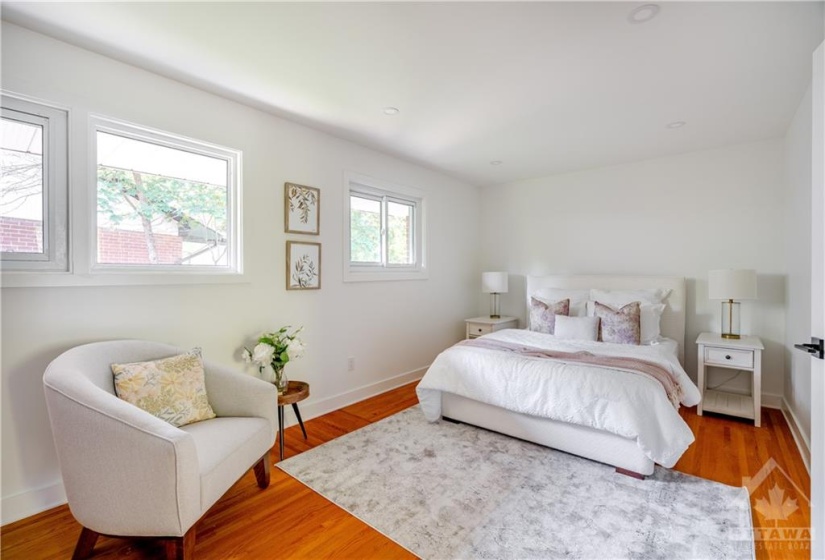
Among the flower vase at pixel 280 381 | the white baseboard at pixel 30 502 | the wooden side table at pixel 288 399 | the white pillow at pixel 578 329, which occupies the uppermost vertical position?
the white pillow at pixel 578 329

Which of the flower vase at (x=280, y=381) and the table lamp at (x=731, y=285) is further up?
the table lamp at (x=731, y=285)

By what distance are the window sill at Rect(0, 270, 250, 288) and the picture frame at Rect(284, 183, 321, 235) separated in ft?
1.95

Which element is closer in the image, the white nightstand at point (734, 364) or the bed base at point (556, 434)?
the bed base at point (556, 434)

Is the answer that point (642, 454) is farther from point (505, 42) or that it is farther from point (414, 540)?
point (505, 42)

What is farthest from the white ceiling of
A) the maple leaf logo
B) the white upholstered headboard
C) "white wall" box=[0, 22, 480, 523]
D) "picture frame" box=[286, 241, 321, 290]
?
the maple leaf logo

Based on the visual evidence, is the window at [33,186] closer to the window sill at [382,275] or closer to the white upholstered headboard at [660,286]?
the window sill at [382,275]

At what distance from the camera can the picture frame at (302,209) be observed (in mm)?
3047

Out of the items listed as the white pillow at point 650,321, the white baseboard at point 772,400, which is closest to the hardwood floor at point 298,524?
the white baseboard at point 772,400

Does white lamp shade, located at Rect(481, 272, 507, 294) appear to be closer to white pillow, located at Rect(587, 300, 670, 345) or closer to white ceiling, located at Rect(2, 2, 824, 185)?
white pillow, located at Rect(587, 300, 670, 345)

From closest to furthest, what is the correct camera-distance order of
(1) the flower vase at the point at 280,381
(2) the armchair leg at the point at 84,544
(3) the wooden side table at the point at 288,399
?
(2) the armchair leg at the point at 84,544
(3) the wooden side table at the point at 288,399
(1) the flower vase at the point at 280,381

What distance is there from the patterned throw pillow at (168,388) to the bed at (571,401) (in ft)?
5.35

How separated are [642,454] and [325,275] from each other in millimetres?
2650

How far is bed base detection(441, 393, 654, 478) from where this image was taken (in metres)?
2.27

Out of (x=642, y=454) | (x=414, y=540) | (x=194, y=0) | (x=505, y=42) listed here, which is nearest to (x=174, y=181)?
(x=194, y=0)
